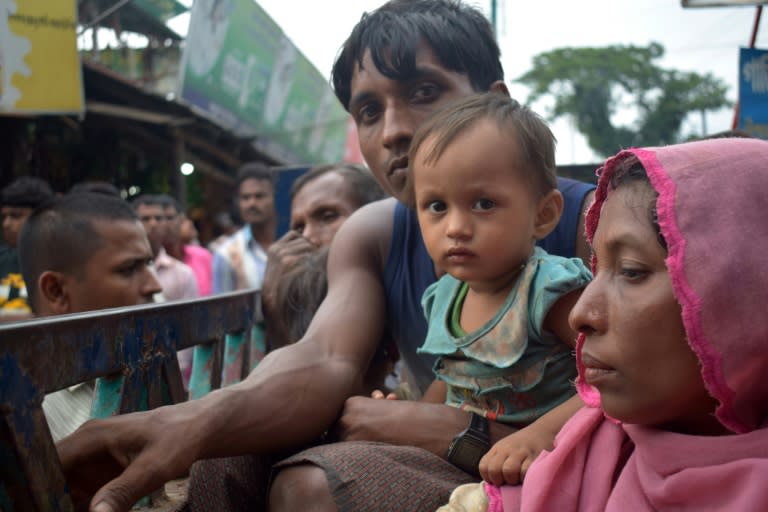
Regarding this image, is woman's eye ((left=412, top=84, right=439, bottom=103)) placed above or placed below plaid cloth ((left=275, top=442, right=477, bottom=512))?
above

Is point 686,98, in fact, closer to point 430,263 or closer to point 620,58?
point 620,58

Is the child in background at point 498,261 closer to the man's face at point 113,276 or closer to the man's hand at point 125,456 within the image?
the man's hand at point 125,456

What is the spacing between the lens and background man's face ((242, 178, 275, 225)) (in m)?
6.75

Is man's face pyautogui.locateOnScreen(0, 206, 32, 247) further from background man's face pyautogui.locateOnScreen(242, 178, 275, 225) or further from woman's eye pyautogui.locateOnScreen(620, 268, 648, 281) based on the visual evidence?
woman's eye pyautogui.locateOnScreen(620, 268, 648, 281)

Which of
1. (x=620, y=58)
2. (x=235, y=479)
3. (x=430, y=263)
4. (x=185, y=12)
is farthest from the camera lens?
(x=620, y=58)

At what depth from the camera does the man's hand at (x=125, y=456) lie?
1.40 meters

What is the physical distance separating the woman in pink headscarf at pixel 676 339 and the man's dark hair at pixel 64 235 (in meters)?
2.25

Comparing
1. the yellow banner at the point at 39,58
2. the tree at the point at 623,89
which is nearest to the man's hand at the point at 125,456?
the yellow banner at the point at 39,58

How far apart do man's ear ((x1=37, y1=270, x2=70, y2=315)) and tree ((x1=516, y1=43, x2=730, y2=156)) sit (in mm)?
30192

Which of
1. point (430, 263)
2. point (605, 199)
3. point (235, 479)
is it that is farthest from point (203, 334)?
point (605, 199)

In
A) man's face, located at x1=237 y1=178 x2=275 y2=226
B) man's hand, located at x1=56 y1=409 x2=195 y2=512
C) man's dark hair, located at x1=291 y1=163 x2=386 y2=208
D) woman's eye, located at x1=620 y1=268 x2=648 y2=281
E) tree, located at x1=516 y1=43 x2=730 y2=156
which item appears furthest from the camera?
tree, located at x1=516 y1=43 x2=730 y2=156

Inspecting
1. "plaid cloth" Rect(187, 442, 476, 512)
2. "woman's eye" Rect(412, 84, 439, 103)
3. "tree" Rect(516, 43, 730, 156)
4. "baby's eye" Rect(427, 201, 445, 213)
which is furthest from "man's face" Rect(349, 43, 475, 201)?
"tree" Rect(516, 43, 730, 156)

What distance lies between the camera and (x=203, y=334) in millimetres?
2143

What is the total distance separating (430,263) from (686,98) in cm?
3324
